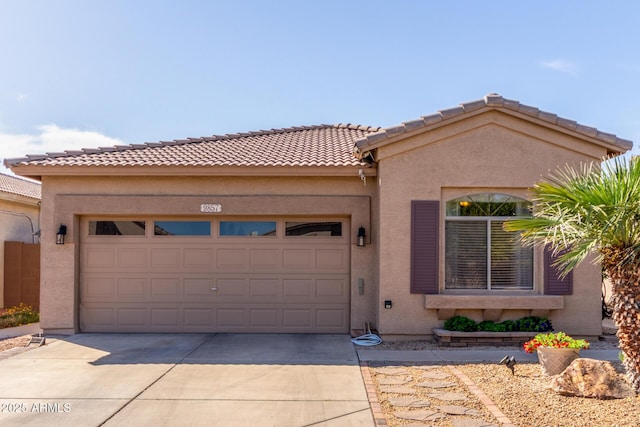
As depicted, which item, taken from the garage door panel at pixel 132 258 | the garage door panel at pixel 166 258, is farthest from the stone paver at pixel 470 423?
the garage door panel at pixel 132 258

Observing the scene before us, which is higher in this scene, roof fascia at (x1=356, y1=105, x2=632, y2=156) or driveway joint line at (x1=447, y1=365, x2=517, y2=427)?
roof fascia at (x1=356, y1=105, x2=632, y2=156)

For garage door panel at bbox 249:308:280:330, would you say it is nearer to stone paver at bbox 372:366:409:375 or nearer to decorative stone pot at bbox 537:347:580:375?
stone paver at bbox 372:366:409:375

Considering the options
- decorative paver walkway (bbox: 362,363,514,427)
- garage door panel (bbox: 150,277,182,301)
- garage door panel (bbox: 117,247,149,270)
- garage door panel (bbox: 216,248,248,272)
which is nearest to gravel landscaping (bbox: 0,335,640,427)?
decorative paver walkway (bbox: 362,363,514,427)

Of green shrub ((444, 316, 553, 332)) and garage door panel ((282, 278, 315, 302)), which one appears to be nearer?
green shrub ((444, 316, 553, 332))

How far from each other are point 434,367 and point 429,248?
102 inches

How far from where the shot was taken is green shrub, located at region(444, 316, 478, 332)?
9.89 meters

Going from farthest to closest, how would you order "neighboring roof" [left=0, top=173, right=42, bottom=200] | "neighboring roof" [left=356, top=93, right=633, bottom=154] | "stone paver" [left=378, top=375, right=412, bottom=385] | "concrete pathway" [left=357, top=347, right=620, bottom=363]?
"neighboring roof" [left=0, top=173, right=42, bottom=200]
"neighboring roof" [left=356, top=93, right=633, bottom=154]
"concrete pathway" [left=357, top=347, right=620, bottom=363]
"stone paver" [left=378, top=375, right=412, bottom=385]

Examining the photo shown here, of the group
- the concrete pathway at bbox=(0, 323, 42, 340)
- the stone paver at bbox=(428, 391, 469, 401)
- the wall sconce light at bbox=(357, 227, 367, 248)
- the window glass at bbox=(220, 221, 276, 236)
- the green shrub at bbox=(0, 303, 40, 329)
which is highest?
the window glass at bbox=(220, 221, 276, 236)

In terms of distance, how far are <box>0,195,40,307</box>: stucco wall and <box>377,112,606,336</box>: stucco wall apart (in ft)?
39.0

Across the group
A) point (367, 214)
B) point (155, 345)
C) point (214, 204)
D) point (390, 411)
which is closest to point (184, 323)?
point (155, 345)

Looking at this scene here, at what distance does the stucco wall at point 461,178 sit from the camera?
1020cm

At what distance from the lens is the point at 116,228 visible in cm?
1143

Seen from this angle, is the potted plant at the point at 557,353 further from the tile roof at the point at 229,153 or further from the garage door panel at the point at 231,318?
the garage door panel at the point at 231,318

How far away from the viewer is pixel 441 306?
9.98m
